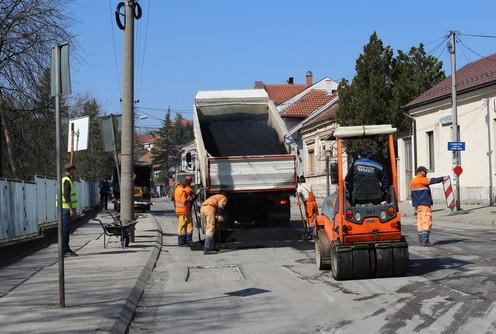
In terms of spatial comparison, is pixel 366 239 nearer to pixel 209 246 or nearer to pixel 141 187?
pixel 209 246

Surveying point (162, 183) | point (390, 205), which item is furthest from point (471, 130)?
point (162, 183)

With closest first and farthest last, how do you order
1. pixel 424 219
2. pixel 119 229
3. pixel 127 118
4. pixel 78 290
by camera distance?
pixel 78 290
pixel 424 219
pixel 119 229
pixel 127 118

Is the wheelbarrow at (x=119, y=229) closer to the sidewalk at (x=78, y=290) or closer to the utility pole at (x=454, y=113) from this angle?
the sidewalk at (x=78, y=290)

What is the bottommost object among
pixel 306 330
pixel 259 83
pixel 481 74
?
pixel 306 330

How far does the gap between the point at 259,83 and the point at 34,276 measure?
220 feet

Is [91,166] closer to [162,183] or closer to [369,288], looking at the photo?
[369,288]

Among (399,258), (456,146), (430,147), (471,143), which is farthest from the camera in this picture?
(430,147)

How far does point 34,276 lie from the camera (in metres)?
11.0

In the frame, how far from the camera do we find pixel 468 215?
80.8ft

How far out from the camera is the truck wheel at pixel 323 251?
442 inches

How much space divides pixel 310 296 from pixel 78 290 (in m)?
3.19

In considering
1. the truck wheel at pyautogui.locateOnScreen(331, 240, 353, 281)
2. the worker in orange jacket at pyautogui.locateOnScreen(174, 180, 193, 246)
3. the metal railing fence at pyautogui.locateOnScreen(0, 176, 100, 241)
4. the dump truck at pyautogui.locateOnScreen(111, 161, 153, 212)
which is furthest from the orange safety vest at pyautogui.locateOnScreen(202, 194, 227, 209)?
the dump truck at pyautogui.locateOnScreen(111, 161, 153, 212)

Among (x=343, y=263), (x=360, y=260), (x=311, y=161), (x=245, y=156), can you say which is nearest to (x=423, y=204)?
(x=245, y=156)

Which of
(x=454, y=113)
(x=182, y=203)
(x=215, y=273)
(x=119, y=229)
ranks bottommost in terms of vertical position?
(x=215, y=273)
